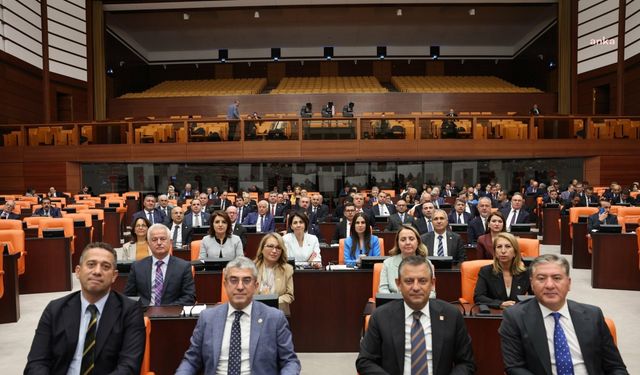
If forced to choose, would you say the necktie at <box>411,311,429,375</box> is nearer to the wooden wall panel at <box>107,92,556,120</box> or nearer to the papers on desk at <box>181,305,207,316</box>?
the papers on desk at <box>181,305,207,316</box>

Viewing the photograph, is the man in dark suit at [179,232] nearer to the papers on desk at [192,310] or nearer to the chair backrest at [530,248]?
the papers on desk at [192,310]

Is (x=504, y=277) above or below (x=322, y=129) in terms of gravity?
below

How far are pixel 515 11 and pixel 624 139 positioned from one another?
834 centimetres

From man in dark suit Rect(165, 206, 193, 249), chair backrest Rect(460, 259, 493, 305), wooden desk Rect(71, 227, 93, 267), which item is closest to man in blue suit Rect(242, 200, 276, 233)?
man in dark suit Rect(165, 206, 193, 249)

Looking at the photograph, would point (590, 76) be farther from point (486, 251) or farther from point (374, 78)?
point (486, 251)

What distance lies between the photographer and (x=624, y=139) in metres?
17.4

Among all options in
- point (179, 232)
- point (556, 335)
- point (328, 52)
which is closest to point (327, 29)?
point (328, 52)

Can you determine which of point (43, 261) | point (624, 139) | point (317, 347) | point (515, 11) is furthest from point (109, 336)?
point (515, 11)

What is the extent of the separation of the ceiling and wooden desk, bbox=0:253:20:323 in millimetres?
17602

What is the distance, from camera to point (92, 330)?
117 inches

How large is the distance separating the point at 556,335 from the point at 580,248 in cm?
735

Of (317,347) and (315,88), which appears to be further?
(315,88)

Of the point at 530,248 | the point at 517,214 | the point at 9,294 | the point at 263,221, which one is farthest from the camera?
the point at 263,221

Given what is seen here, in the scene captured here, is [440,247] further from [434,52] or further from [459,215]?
[434,52]
